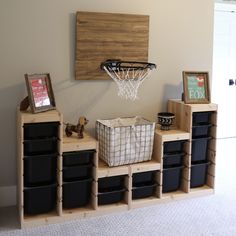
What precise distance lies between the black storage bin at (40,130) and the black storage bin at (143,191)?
0.91m

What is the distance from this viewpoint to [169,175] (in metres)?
3.31

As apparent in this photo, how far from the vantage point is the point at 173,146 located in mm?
3281

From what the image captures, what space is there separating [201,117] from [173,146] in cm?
39

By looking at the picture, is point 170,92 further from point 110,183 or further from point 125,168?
point 110,183

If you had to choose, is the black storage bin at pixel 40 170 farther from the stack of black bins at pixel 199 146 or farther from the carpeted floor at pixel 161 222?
the stack of black bins at pixel 199 146

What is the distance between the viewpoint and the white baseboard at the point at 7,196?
123 inches

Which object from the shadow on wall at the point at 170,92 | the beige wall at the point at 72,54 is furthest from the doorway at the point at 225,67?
the shadow on wall at the point at 170,92

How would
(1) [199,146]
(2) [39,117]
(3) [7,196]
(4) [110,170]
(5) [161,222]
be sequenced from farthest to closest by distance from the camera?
(1) [199,146], (3) [7,196], (4) [110,170], (5) [161,222], (2) [39,117]

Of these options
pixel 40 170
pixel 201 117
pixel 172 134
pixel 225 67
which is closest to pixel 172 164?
pixel 172 134

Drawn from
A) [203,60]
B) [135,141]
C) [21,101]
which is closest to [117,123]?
[135,141]

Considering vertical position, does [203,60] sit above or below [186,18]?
below

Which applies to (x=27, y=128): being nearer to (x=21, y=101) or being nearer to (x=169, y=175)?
(x=21, y=101)

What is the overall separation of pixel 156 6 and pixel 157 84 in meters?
0.74

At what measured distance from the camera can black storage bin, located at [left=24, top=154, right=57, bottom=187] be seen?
274 centimetres
